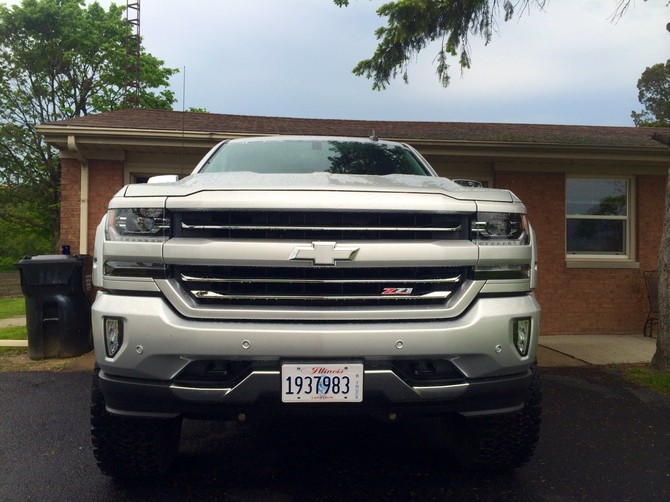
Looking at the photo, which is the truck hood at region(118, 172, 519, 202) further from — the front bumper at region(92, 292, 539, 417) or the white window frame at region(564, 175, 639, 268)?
the white window frame at region(564, 175, 639, 268)

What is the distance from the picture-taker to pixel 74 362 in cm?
620

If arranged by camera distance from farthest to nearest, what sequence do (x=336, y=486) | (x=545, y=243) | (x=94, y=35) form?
(x=94, y=35) → (x=545, y=243) → (x=336, y=486)

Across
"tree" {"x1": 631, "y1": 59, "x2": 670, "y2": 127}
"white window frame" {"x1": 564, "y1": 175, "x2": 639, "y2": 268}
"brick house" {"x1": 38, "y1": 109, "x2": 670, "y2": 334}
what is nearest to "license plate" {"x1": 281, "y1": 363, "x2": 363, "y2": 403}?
"brick house" {"x1": 38, "y1": 109, "x2": 670, "y2": 334}

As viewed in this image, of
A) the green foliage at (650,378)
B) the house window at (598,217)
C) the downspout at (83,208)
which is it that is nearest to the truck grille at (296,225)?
the green foliage at (650,378)

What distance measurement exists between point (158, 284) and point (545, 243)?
24.3 feet

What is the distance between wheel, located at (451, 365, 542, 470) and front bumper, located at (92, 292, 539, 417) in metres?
0.49

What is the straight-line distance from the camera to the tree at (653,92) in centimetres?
4119

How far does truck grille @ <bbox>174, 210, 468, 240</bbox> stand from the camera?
2.46m

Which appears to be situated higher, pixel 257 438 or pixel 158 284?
pixel 158 284

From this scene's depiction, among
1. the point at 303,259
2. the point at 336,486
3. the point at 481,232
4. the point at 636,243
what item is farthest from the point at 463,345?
the point at 636,243

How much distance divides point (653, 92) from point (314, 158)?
47.8 metres

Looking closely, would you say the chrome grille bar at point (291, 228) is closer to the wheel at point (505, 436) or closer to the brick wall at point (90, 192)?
the wheel at point (505, 436)

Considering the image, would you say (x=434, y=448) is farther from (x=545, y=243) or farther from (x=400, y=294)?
(x=545, y=243)

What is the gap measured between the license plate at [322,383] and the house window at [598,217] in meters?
7.42
